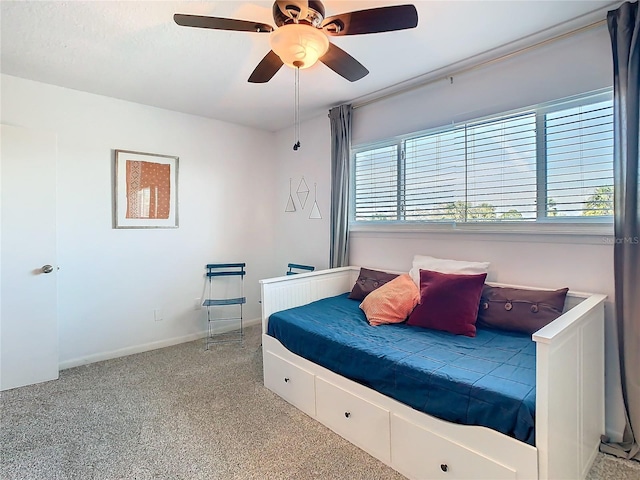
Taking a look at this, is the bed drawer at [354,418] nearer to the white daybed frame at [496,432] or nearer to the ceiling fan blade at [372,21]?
the white daybed frame at [496,432]

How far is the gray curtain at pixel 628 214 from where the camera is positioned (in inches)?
71.6

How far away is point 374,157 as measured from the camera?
3.34 meters

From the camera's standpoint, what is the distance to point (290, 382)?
241 cm

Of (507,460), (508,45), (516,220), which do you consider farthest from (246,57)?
(507,460)

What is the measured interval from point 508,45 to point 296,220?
263 cm

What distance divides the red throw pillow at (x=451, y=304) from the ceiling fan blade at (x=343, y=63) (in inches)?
56.4

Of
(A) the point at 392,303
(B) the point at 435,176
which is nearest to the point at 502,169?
(B) the point at 435,176

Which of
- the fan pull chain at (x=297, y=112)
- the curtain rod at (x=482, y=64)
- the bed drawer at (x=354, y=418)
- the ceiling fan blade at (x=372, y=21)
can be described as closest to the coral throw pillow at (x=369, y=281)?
the bed drawer at (x=354, y=418)

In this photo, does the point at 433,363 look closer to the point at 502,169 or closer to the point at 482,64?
the point at 502,169

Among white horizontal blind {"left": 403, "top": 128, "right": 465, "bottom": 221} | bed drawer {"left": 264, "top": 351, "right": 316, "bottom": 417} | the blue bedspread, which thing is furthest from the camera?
white horizontal blind {"left": 403, "top": 128, "right": 465, "bottom": 221}

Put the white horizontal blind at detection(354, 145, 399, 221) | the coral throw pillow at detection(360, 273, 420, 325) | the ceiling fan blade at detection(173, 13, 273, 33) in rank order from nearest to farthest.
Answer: the ceiling fan blade at detection(173, 13, 273, 33), the coral throw pillow at detection(360, 273, 420, 325), the white horizontal blind at detection(354, 145, 399, 221)

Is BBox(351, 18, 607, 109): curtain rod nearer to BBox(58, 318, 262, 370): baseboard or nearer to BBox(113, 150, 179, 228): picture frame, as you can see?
BBox(113, 150, 179, 228): picture frame

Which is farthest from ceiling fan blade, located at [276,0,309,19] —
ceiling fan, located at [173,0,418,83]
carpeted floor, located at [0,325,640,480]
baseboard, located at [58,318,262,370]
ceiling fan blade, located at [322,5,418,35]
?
baseboard, located at [58,318,262,370]

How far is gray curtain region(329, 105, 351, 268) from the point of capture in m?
3.39
